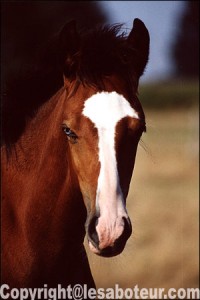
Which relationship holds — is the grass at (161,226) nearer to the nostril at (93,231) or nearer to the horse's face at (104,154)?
the horse's face at (104,154)

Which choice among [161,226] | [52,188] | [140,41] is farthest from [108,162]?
[161,226]

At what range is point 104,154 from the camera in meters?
2.81

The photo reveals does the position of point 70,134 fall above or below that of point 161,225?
above

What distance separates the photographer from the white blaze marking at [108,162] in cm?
268

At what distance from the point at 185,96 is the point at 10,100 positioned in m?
25.8

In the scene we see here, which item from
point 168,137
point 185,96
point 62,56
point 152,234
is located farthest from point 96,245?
point 185,96

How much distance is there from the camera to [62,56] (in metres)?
3.18

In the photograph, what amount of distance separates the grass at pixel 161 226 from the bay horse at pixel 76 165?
32 centimetres

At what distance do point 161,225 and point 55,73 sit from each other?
623 cm

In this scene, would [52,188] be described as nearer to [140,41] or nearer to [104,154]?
[104,154]

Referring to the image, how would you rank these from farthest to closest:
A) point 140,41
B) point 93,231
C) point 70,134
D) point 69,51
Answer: point 140,41
point 69,51
point 70,134
point 93,231

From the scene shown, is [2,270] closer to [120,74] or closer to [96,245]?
[96,245]

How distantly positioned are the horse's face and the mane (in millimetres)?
141

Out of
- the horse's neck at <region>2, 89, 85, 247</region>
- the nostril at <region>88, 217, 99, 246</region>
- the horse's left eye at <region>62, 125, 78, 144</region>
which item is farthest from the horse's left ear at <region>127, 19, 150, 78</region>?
the nostril at <region>88, 217, 99, 246</region>
